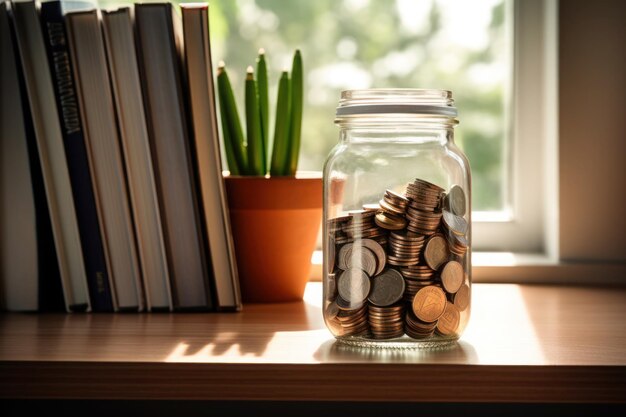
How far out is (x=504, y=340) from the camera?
0.86 meters

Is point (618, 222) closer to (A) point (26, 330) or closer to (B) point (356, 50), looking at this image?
(B) point (356, 50)

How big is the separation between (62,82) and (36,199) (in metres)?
0.16

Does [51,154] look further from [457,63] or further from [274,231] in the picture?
[457,63]

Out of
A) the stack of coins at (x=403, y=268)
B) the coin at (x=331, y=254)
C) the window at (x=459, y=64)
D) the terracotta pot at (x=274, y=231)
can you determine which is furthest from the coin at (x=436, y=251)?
the window at (x=459, y=64)

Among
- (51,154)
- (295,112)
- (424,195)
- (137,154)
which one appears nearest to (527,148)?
(295,112)

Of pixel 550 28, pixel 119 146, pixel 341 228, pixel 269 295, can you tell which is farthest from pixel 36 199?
pixel 550 28

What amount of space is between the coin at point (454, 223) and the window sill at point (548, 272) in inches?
15.9

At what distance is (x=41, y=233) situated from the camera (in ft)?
3.43

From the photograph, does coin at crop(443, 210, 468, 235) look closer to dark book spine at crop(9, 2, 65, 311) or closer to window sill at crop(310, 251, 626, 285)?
window sill at crop(310, 251, 626, 285)

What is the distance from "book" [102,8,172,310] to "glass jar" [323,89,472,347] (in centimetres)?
26

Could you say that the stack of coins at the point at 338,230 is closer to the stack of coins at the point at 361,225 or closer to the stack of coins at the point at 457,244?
the stack of coins at the point at 361,225

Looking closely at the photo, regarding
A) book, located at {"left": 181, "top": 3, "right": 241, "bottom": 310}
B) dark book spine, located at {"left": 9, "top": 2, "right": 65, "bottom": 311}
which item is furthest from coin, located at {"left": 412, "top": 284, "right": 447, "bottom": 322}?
dark book spine, located at {"left": 9, "top": 2, "right": 65, "bottom": 311}

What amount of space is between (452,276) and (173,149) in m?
0.41

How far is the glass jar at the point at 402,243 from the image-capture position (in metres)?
0.81
